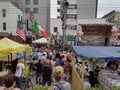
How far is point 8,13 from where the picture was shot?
249 ft

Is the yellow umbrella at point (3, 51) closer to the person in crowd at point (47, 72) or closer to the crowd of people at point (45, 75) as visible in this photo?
the crowd of people at point (45, 75)

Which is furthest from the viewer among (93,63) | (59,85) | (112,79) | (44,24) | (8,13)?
(44,24)

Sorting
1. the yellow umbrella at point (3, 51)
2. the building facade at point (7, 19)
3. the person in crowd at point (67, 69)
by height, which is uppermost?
the building facade at point (7, 19)

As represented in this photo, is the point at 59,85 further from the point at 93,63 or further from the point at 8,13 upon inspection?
the point at 8,13

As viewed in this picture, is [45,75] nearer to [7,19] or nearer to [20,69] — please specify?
[20,69]

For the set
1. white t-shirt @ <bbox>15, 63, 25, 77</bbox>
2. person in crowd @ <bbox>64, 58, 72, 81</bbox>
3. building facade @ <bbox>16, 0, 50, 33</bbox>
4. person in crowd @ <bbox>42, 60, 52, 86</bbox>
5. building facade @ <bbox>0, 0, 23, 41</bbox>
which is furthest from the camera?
building facade @ <bbox>16, 0, 50, 33</bbox>

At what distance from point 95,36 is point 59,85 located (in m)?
19.2

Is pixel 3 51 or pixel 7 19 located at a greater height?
pixel 7 19

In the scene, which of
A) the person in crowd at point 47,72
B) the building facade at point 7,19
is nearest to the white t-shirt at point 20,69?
the person in crowd at point 47,72

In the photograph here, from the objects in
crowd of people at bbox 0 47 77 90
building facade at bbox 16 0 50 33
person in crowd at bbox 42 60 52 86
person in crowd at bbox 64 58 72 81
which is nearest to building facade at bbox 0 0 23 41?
building facade at bbox 16 0 50 33

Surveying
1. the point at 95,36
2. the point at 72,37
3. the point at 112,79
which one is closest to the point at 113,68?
the point at 112,79

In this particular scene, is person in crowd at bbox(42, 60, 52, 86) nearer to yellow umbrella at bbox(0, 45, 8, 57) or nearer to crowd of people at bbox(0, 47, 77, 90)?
crowd of people at bbox(0, 47, 77, 90)

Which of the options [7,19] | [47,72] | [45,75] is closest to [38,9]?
[7,19]

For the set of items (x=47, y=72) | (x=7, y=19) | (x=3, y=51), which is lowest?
(x=47, y=72)
